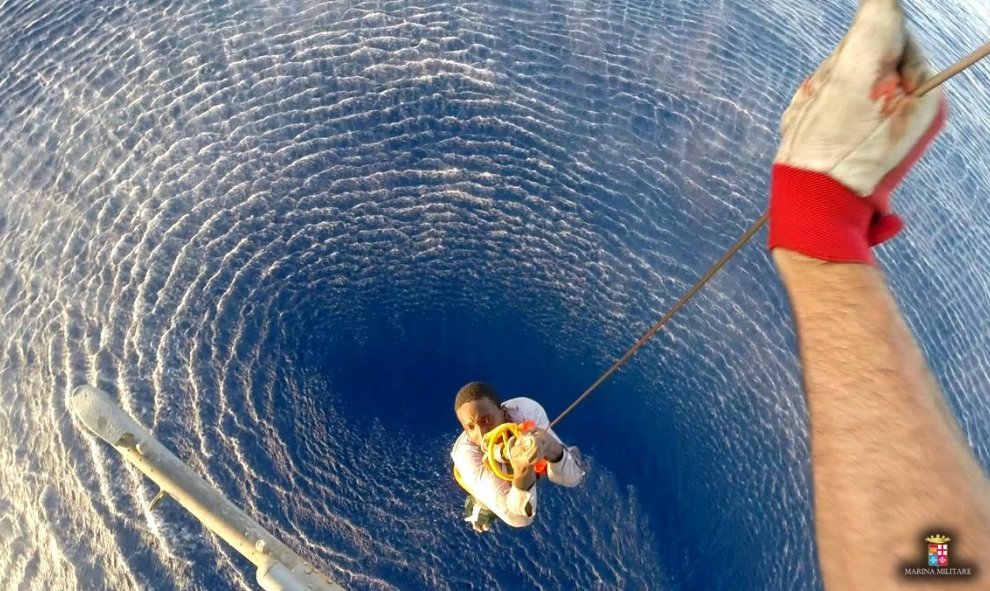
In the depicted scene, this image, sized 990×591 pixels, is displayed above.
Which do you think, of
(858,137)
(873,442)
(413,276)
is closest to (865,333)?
(873,442)

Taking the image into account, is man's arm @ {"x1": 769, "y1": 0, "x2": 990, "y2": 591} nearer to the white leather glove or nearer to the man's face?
the white leather glove

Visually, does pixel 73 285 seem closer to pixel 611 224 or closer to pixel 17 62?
pixel 17 62

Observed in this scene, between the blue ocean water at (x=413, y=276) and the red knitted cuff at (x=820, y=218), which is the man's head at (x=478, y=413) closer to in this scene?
the blue ocean water at (x=413, y=276)

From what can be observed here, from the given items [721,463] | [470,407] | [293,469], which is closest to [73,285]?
[293,469]

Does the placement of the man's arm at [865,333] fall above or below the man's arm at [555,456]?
above

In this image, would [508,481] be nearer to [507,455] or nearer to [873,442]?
[507,455]

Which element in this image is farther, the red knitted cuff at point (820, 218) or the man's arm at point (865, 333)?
the red knitted cuff at point (820, 218)

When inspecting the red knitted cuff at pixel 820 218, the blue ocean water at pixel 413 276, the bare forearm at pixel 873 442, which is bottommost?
the blue ocean water at pixel 413 276

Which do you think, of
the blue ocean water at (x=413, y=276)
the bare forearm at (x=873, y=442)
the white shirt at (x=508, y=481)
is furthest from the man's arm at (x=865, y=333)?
the blue ocean water at (x=413, y=276)
